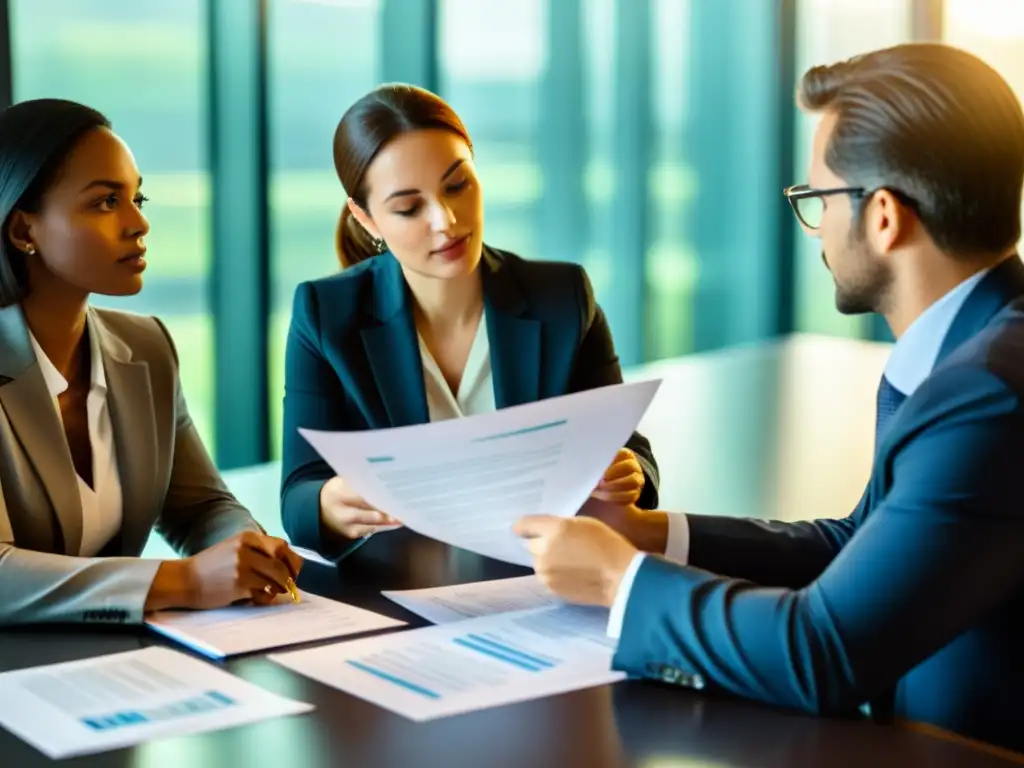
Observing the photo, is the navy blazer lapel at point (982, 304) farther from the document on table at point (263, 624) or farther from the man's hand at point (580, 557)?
the document on table at point (263, 624)

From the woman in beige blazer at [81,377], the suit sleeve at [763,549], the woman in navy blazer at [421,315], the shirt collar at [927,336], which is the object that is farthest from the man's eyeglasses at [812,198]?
the woman in beige blazer at [81,377]

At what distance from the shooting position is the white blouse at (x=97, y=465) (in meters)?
2.20

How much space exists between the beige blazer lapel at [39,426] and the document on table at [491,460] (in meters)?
0.69

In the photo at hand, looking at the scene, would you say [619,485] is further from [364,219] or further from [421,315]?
[364,219]

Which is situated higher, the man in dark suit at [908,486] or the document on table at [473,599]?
the man in dark suit at [908,486]

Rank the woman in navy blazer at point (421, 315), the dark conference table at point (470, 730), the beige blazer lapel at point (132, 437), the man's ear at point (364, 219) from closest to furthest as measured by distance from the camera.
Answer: the dark conference table at point (470, 730)
the beige blazer lapel at point (132, 437)
the woman in navy blazer at point (421, 315)
the man's ear at point (364, 219)

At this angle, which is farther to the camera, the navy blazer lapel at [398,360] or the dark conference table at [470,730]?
the navy blazer lapel at [398,360]

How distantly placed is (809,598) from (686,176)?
6547 mm

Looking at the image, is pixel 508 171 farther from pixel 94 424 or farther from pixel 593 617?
pixel 593 617

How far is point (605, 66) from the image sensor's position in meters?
7.16

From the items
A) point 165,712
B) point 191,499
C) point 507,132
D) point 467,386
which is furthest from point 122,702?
point 507,132

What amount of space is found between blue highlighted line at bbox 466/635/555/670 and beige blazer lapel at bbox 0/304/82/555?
76 cm

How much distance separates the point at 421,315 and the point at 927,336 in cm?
116

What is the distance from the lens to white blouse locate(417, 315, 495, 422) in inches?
101
